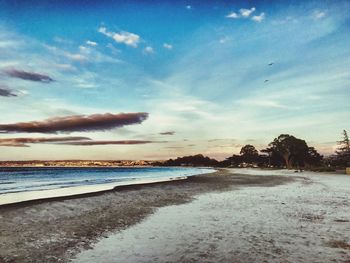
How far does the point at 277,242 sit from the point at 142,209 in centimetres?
907

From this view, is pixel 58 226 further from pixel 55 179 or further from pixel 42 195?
pixel 55 179

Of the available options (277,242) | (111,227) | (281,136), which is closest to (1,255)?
(111,227)

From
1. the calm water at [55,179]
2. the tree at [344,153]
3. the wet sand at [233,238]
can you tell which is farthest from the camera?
the tree at [344,153]

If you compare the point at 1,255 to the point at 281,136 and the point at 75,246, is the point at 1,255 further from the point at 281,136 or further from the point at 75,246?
the point at 281,136

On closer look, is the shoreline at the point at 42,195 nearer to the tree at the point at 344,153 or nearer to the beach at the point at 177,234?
the beach at the point at 177,234

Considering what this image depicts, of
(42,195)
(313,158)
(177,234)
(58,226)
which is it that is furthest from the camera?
(313,158)

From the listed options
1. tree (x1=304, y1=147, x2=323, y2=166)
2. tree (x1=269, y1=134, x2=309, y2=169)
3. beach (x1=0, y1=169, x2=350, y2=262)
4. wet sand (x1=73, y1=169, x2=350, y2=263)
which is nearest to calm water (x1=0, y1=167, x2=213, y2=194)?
beach (x1=0, y1=169, x2=350, y2=262)

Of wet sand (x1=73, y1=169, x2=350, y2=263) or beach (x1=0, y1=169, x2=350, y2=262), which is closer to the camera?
wet sand (x1=73, y1=169, x2=350, y2=263)

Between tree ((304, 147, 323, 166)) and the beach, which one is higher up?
tree ((304, 147, 323, 166))

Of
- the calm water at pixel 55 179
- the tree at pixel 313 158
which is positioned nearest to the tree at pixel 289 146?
the tree at pixel 313 158

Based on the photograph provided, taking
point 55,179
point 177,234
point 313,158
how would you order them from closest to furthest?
point 177,234, point 55,179, point 313,158

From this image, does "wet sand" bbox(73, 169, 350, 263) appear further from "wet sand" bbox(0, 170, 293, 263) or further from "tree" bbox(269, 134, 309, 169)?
"tree" bbox(269, 134, 309, 169)

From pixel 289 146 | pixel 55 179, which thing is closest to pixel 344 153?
pixel 289 146

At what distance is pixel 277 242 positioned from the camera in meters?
9.56
